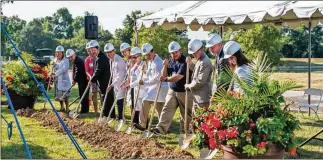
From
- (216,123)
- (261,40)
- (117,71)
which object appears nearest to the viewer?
(216,123)

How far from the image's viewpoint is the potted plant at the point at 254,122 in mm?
4449

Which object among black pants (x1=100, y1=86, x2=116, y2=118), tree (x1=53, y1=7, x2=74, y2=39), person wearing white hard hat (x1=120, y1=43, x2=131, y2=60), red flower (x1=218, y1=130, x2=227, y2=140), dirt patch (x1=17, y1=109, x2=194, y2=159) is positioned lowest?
dirt patch (x1=17, y1=109, x2=194, y2=159)

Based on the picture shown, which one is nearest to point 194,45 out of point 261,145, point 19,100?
point 261,145

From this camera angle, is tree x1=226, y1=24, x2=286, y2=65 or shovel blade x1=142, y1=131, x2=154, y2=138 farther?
tree x1=226, y1=24, x2=286, y2=65

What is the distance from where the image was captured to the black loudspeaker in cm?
1364

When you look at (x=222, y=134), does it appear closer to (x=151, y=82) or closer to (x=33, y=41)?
(x=151, y=82)

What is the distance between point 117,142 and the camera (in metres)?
7.62

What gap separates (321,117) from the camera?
35.1ft

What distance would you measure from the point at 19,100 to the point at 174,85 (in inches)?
214

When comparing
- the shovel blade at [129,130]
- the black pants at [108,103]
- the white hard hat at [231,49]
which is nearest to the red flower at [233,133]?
the white hard hat at [231,49]

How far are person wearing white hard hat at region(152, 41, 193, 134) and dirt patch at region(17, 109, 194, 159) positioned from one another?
621mm

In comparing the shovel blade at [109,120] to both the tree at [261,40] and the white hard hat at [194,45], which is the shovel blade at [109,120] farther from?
the tree at [261,40]

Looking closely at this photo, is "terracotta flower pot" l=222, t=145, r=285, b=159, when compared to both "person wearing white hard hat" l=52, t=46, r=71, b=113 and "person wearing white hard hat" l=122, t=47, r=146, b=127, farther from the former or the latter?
"person wearing white hard hat" l=52, t=46, r=71, b=113

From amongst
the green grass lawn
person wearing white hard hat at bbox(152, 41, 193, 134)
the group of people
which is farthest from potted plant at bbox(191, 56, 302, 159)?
person wearing white hard hat at bbox(152, 41, 193, 134)
